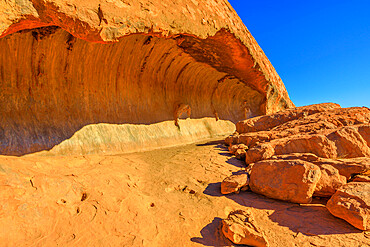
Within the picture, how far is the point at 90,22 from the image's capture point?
9.96 feet

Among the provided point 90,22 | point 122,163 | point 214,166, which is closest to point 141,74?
point 90,22

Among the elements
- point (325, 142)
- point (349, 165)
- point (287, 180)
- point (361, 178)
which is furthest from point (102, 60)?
point (361, 178)

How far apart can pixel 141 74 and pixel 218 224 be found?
5.05 m

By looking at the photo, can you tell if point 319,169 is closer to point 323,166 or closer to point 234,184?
point 323,166

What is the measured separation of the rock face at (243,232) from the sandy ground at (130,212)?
3.8 inches

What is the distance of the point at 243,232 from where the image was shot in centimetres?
178

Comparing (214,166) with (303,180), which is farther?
(214,166)

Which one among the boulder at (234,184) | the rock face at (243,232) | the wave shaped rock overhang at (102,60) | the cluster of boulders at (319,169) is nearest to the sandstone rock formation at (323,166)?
the cluster of boulders at (319,169)

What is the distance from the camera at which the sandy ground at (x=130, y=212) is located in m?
1.77

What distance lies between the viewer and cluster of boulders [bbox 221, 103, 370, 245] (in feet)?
6.64

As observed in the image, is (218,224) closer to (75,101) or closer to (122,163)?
(122,163)

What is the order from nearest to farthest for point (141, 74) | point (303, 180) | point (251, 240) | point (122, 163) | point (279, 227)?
point (251, 240) → point (279, 227) → point (303, 180) → point (122, 163) → point (141, 74)

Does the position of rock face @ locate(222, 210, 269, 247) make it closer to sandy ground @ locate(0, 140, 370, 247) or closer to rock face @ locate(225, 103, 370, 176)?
sandy ground @ locate(0, 140, 370, 247)

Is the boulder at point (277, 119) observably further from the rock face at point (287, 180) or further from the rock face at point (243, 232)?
the rock face at point (243, 232)
